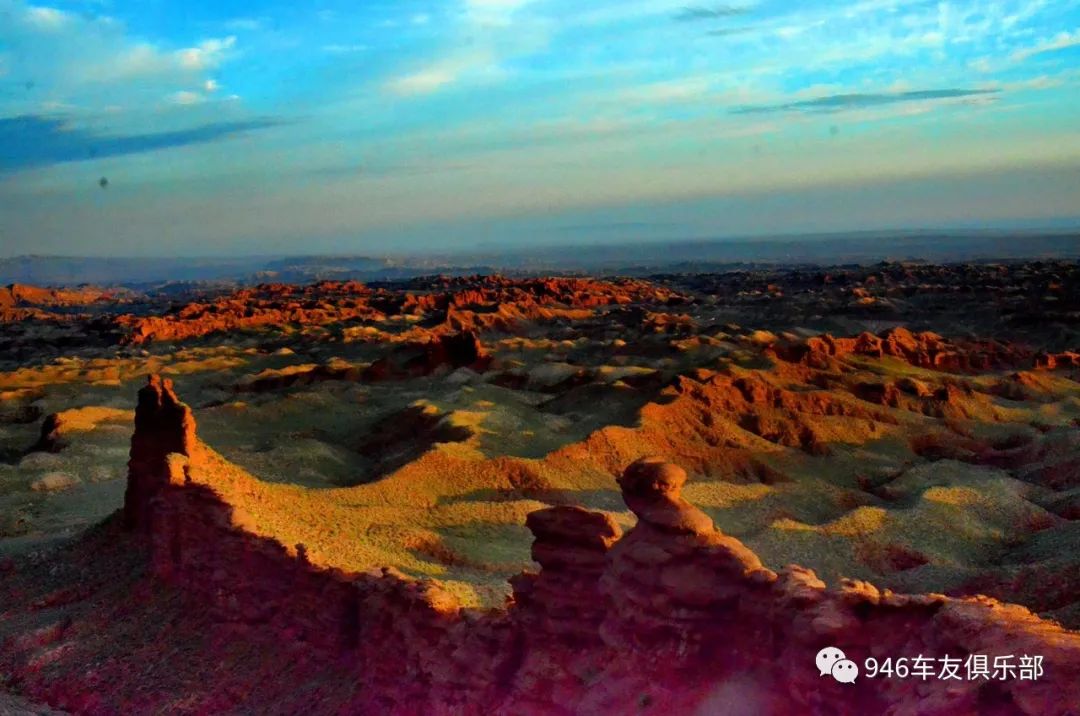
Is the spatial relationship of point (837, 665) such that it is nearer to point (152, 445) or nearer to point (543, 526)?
point (543, 526)

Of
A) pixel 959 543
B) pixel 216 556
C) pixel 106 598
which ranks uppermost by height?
pixel 216 556

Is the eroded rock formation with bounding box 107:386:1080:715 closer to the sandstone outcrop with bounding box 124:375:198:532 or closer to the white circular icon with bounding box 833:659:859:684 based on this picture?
the white circular icon with bounding box 833:659:859:684

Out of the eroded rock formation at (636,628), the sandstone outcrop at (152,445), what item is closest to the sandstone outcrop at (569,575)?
the eroded rock formation at (636,628)

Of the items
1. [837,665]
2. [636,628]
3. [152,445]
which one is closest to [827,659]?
[837,665]

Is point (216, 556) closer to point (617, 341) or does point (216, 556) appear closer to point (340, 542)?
point (340, 542)

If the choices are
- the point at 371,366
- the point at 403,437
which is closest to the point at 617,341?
the point at 371,366

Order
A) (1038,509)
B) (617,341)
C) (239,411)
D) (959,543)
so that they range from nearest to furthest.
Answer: (959,543) → (1038,509) → (239,411) → (617,341)

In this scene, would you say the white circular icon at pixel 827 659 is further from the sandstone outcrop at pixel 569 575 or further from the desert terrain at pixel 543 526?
the sandstone outcrop at pixel 569 575

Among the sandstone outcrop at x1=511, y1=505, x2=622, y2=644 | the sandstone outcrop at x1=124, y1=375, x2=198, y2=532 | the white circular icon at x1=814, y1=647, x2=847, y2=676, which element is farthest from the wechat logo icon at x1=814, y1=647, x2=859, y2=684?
the sandstone outcrop at x1=124, y1=375, x2=198, y2=532
